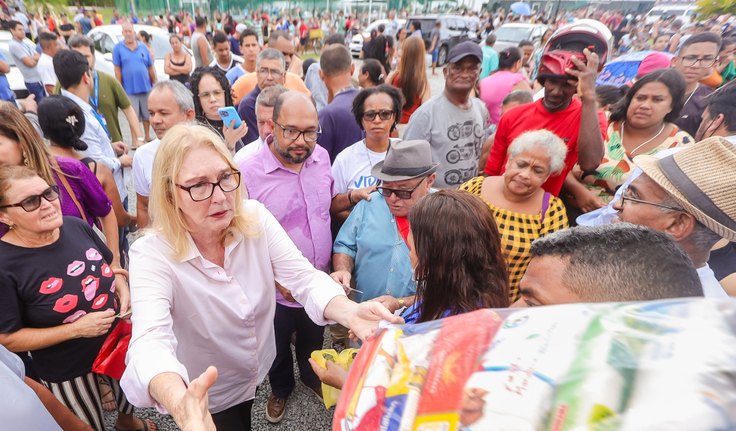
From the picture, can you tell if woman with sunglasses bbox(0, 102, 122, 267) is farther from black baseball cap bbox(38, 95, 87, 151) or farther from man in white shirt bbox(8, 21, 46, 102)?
man in white shirt bbox(8, 21, 46, 102)

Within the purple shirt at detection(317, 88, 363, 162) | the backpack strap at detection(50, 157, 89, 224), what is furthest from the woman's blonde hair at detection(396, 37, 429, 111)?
the backpack strap at detection(50, 157, 89, 224)

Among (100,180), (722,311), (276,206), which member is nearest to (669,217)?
(722,311)

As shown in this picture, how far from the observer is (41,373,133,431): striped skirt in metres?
1.96

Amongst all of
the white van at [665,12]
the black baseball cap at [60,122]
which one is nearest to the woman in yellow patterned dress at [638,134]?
the black baseball cap at [60,122]

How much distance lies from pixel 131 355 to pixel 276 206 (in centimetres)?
128

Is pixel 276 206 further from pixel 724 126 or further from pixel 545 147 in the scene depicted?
pixel 724 126

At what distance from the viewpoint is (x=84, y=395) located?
6.70 ft

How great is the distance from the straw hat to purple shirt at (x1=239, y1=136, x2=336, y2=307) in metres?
1.80

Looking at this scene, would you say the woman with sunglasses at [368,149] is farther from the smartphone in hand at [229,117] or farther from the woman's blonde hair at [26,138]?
the woman's blonde hair at [26,138]

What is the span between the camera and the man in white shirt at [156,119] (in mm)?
2756

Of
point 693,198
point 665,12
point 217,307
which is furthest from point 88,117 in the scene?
point 665,12

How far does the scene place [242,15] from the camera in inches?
1041

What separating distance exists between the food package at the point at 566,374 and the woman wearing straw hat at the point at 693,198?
3.87ft

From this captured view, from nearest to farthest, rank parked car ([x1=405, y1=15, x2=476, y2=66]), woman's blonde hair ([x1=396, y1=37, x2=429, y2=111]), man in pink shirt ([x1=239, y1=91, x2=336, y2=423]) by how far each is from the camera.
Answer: man in pink shirt ([x1=239, y1=91, x2=336, y2=423])
woman's blonde hair ([x1=396, y1=37, x2=429, y2=111])
parked car ([x1=405, y1=15, x2=476, y2=66])
